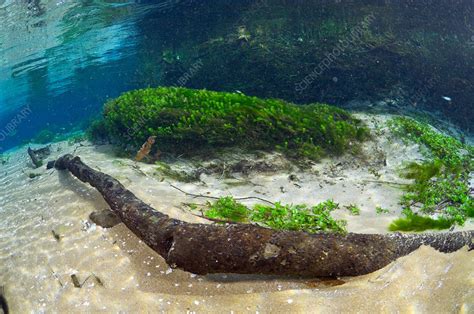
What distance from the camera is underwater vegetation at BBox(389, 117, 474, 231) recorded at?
4.61m

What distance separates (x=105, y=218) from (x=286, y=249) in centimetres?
321

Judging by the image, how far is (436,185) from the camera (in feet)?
19.4

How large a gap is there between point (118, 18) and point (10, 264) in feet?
72.1

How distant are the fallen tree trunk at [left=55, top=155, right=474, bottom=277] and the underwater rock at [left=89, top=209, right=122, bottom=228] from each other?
1.76m

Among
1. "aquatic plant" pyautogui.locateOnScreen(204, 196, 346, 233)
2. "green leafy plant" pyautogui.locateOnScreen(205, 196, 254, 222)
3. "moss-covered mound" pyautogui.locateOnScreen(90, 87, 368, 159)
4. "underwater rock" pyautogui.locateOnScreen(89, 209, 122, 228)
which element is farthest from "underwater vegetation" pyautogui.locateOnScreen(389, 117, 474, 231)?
"underwater rock" pyautogui.locateOnScreen(89, 209, 122, 228)

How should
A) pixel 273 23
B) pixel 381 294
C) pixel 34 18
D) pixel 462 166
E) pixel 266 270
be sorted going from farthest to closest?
pixel 34 18 < pixel 273 23 < pixel 462 166 < pixel 266 270 < pixel 381 294

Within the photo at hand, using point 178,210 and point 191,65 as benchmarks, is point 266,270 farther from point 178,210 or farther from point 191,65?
point 191,65

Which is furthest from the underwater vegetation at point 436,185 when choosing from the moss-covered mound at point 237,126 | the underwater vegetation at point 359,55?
the underwater vegetation at point 359,55

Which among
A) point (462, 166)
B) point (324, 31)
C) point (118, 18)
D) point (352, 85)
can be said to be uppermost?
point (118, 18)

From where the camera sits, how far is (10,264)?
4.88 meters

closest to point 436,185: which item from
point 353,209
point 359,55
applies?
point 353,209

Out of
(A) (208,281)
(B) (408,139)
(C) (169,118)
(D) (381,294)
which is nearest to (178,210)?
(A) (208,281)

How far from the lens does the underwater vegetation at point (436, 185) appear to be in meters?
4.61

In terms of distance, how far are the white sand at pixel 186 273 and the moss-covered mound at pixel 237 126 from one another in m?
0.51
